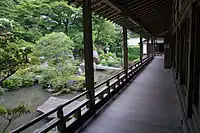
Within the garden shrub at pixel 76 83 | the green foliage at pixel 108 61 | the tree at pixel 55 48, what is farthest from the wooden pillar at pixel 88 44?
the green foliage at pixel 108 61

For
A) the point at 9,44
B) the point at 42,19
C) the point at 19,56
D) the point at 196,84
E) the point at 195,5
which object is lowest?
the point at 196,84

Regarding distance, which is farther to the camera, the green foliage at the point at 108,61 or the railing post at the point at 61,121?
the green foliage at the point at 108,61

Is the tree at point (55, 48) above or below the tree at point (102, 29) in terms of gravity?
below

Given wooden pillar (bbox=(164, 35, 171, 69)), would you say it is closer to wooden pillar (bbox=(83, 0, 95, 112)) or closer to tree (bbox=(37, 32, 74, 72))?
tree (bbox=(37, 32, 74, 72))

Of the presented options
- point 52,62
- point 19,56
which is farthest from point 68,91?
point 19,56

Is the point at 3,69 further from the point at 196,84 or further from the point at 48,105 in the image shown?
the point at 196,84

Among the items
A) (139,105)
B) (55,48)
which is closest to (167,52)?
(55,48)

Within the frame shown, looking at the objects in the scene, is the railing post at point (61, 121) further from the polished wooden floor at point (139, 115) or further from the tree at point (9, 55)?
the tree at point (9, 55)

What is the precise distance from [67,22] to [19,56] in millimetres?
10555

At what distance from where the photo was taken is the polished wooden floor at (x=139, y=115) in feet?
10.5

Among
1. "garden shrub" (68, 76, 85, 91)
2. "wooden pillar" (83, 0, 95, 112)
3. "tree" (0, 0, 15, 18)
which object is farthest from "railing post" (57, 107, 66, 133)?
"tree" (0, 0, 15, 18)

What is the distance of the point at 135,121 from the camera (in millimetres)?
3512

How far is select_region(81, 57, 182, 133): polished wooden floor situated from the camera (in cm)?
319

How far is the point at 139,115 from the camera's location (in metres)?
3.82
